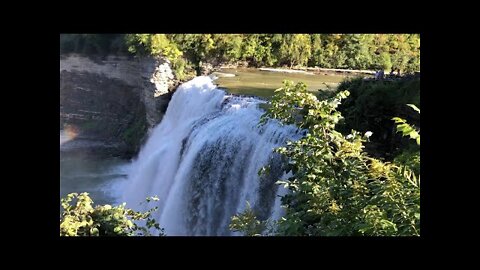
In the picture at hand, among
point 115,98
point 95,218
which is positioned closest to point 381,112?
point 95,218

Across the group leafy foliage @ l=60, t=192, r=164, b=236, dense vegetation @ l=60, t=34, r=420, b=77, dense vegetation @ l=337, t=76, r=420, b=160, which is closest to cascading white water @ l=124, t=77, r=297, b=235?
dense vegetation @ l=337, t=76, r=420, b=160

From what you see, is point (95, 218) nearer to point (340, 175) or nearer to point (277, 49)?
point (340, 175)

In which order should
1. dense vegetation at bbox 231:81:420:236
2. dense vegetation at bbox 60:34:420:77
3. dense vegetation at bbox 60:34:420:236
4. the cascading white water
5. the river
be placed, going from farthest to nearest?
dense vegetation at bbox 60:34:420:77 < the river < the cascading white water < dense vegetation at bbox 231:81:420:236 < dense vegetation at bbox 60:34:420:236

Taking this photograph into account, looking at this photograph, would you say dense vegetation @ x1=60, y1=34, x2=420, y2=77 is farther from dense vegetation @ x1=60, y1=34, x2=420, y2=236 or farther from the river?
dense vegetation @ x1=60, y1=34, x2=420, y2=236

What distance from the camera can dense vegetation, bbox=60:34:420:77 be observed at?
16.8 m

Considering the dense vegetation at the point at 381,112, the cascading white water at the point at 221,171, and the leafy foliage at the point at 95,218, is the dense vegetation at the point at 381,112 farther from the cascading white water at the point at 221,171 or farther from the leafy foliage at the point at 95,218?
the leafy foliage at the point at 95,218

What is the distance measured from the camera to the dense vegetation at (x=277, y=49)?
16.8 meters

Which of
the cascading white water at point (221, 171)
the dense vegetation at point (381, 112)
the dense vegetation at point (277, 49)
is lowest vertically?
the cascading white water at point (221, 171)

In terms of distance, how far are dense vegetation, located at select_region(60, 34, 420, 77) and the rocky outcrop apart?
0.67 metres

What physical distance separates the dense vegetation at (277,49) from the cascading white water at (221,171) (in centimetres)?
560

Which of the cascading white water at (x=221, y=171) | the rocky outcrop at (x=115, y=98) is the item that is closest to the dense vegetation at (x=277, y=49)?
the rocky outcrop at (x=115, y=98)
